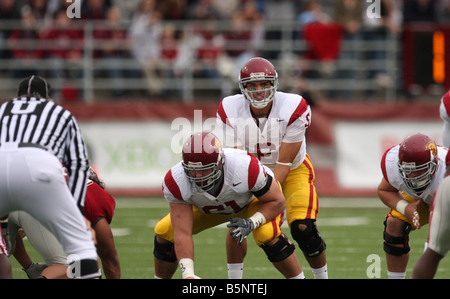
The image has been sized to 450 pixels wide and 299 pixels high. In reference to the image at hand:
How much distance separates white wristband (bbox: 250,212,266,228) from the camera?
533cm

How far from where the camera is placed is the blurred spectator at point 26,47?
45.0 ft

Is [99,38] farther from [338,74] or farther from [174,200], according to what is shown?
[174,200]

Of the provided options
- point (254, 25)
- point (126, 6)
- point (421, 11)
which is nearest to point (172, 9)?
point (254, 25)

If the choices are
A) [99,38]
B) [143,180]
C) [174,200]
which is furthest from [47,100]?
[99,38]

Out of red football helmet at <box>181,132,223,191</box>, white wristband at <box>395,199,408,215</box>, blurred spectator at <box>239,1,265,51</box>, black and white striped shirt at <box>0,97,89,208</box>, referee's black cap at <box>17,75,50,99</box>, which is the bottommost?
white wristband at <box>395,199,408,215</box>

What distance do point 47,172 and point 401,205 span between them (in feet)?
8.49

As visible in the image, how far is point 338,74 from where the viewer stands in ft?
46.8

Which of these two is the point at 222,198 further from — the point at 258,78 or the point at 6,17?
the point at 6,17

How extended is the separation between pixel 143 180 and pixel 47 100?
26.4 ft

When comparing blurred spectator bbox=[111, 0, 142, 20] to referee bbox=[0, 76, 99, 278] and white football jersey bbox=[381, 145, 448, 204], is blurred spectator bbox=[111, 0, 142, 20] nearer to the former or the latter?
white football jersey bbox=[381, 145, 448, 204]

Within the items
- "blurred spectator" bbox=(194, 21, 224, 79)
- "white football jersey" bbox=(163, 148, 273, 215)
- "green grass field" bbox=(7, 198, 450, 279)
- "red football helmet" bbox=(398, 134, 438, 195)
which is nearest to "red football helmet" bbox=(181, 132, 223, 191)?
"white football jersey" bbox=(163, 148, 273, 215)

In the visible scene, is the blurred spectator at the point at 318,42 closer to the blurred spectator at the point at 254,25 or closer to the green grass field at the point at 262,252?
the blurred spectator at the point at 254,25

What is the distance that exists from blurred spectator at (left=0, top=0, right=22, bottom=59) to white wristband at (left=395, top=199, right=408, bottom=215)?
31.5ft

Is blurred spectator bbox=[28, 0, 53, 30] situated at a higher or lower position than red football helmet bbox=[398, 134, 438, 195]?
higher
